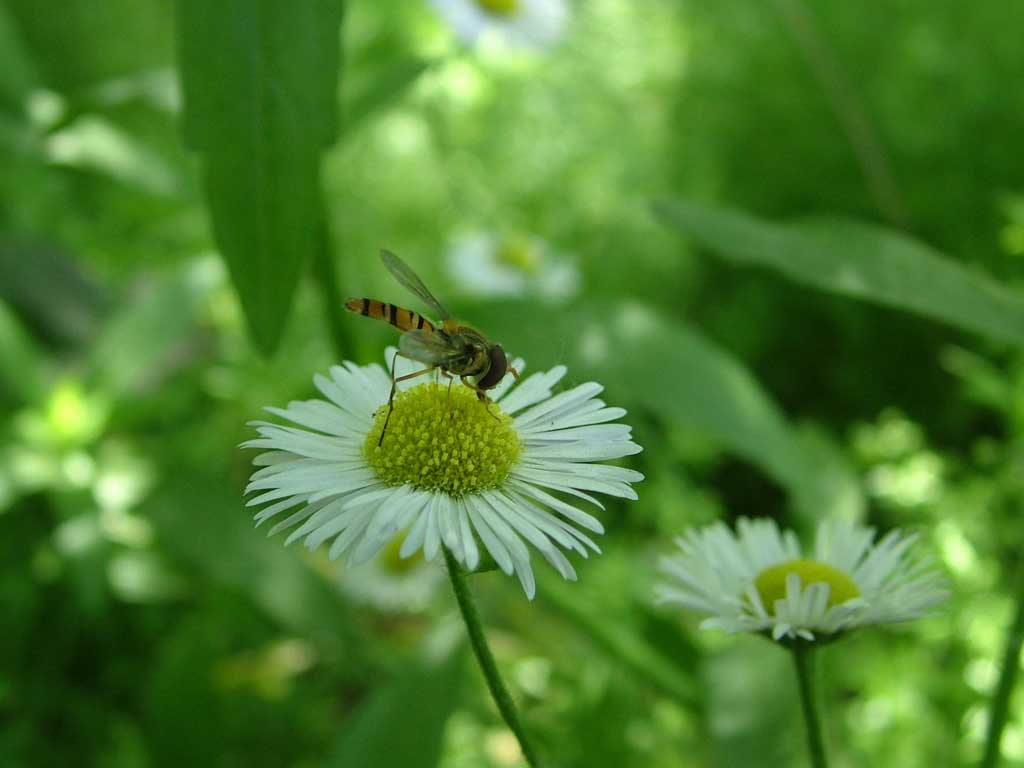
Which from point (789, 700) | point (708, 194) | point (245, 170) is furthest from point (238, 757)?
point (708, 194)

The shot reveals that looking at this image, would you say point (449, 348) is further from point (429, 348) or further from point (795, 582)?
point (795, 582)

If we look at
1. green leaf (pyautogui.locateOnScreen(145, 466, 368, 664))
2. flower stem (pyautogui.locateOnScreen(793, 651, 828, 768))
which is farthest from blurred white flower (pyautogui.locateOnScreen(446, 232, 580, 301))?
flower stem (pyautogui.locateOnScreen(793, 651, 828, 768))

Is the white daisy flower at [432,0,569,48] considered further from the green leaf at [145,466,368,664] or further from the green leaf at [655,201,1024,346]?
the green leaf at [655,201,1024,346]

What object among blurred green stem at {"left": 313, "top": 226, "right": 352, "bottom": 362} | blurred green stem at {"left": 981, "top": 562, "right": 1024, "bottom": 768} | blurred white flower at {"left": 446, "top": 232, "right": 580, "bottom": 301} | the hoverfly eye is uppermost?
blurred white flower at {"left": 446, "top": 232, "right": 580, "bottom": 301}

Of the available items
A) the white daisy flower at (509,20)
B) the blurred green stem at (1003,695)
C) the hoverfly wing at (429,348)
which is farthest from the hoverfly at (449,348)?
the white daisy flower at (509,20)

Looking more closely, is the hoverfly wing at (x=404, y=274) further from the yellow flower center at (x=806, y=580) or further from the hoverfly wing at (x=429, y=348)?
the yellow flower center at (x=806, y=580)

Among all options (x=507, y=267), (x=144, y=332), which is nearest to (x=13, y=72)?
(x=144, y=332)
